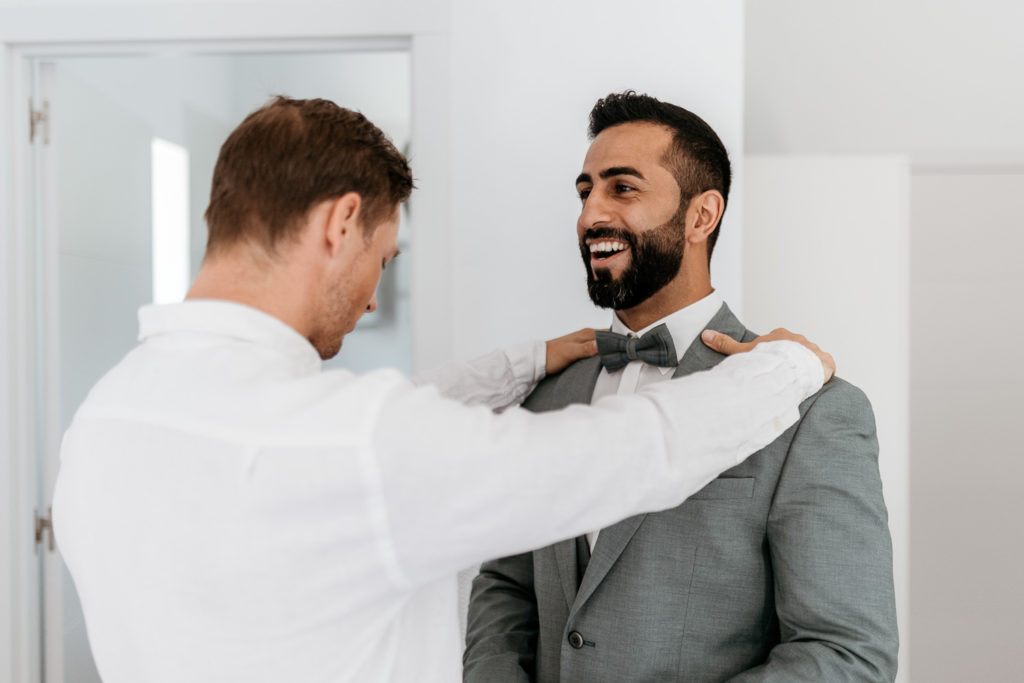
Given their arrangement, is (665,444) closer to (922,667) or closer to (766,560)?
(766,560)

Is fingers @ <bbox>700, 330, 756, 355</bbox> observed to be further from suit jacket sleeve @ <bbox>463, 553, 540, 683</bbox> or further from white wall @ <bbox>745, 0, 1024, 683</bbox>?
white wall @ <bbox>745, 0, 1024, 683</bbox>

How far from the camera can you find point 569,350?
156 cm

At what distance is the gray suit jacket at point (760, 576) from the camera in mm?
1102

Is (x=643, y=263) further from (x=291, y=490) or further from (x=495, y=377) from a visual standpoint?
(x=291, y=490)

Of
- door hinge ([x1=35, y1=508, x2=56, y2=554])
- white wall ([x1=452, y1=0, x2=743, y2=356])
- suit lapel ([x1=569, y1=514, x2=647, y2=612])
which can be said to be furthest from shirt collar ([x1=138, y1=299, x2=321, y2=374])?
door hinge ([x1=35, y1=508, x2=56, y2=554])

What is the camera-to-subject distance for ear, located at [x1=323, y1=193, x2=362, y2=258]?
0.96 m

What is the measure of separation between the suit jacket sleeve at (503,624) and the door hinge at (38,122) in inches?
67.3

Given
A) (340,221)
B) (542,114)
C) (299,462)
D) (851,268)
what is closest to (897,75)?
(851,268)

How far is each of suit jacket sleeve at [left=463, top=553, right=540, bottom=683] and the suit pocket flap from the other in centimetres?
44

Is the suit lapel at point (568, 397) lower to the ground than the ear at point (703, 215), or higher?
lower

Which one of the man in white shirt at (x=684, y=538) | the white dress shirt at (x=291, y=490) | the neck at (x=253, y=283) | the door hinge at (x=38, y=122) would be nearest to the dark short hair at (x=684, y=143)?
the man in white shirt at (x=684, y=538)

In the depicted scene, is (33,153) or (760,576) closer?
(760,576)

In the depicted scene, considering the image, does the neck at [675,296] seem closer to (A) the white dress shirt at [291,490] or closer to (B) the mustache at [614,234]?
(B) the mustache at [614,234]

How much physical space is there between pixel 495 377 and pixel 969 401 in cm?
164
